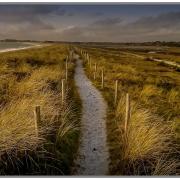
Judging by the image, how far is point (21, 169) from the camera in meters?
4.95

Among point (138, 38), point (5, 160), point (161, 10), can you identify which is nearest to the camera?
point (5, 160)

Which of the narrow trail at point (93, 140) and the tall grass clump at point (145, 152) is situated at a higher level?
the tall grass clump at point (145, 152)

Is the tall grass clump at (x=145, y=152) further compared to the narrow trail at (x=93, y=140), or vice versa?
the narrow trail at (x=93, y=140)

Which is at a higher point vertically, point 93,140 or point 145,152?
point 145,152

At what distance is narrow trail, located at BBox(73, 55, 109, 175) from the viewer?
5381 millimetres

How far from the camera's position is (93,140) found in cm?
646

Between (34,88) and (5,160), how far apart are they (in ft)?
10.9

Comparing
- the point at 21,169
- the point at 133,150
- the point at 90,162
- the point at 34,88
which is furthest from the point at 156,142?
the point at 34,88

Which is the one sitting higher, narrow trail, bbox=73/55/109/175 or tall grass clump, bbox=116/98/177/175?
tall grass clump, bbox=116/98/177/175

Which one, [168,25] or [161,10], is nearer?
[161,10]

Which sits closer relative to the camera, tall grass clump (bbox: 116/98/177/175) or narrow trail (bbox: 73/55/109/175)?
tall grass clump (bbox: 116/98/177/175)

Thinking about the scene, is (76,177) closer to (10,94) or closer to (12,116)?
(12,116)

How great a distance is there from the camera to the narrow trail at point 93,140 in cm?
538

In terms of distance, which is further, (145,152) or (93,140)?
(93,140)
